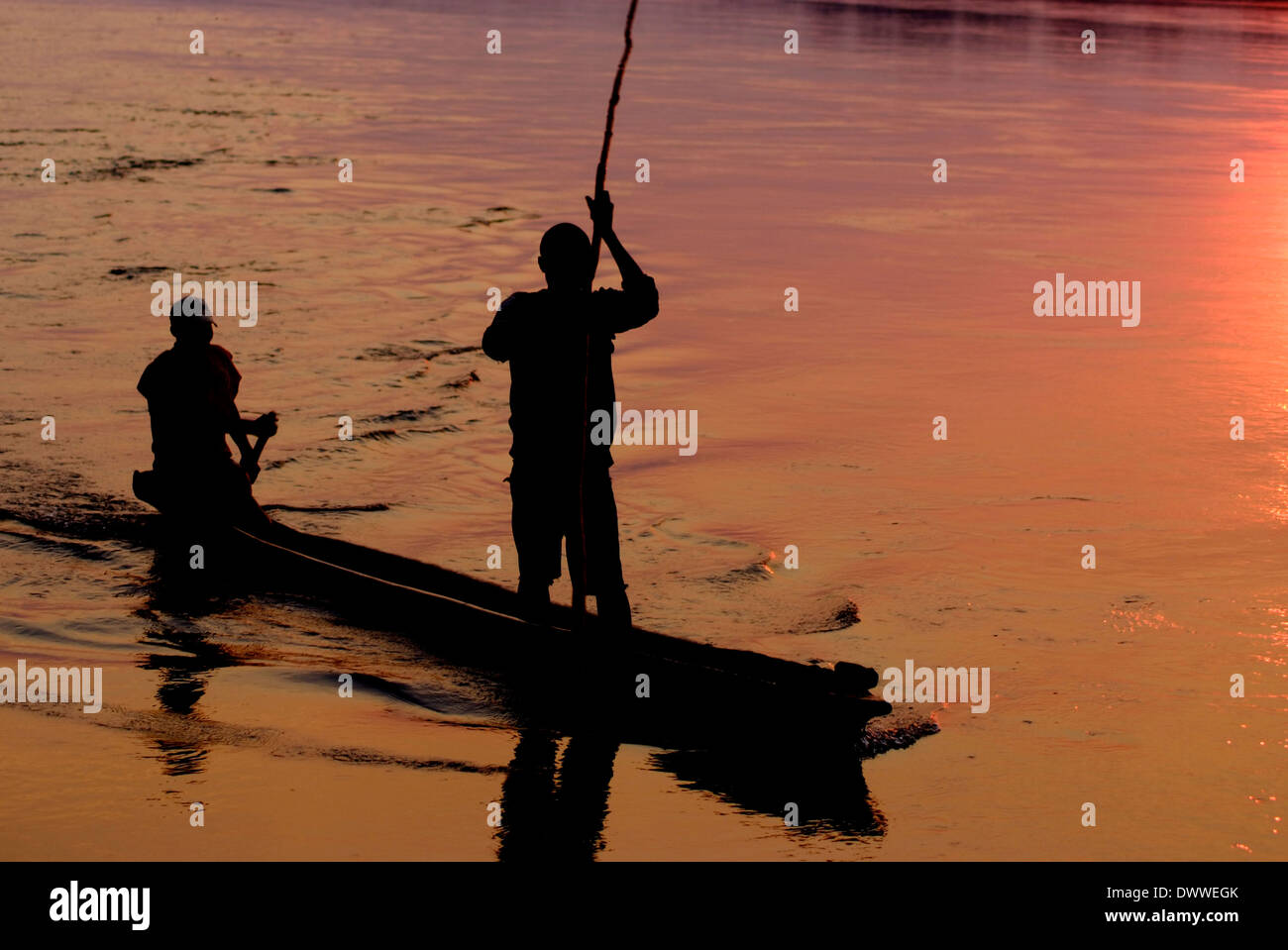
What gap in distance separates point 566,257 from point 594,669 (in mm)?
1620

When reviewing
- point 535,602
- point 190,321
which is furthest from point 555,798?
point 190,321

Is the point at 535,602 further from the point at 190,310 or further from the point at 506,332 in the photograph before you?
the point at 190,310

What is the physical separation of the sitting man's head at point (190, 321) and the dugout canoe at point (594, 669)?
3.41 feet

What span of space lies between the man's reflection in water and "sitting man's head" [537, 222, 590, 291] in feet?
5.88

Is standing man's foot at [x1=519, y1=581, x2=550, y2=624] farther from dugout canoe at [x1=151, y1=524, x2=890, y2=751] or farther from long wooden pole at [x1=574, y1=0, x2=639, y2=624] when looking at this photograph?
long wooden pole at [x1=574, y1=0, x2=639, y2=624]

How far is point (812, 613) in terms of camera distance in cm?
792

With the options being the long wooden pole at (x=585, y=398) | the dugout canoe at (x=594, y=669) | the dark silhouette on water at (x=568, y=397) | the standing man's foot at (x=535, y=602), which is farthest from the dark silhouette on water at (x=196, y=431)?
the long wooden pole at (x=585, y=398)

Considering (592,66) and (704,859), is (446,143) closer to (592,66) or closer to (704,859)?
(592,66)

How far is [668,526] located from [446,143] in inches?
632

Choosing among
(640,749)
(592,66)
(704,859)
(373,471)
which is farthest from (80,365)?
(592,66)

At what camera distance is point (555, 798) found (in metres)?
5.89

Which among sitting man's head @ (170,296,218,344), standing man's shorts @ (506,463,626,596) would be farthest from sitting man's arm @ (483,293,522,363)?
sitting man's head @ (170,296,218,344)

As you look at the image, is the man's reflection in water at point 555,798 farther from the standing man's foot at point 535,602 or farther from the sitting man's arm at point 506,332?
the sitting man's arm at point 506,332

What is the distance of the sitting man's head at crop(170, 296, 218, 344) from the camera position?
776 centimetres
